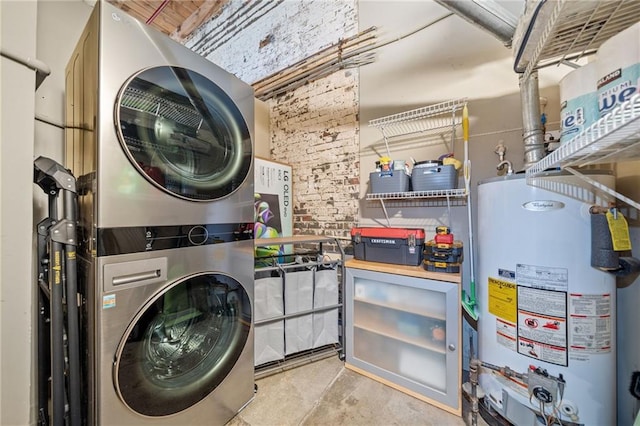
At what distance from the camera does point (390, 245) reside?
1704 millimetres

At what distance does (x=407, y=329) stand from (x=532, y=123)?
141 centimetres

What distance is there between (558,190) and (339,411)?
1.62 metres

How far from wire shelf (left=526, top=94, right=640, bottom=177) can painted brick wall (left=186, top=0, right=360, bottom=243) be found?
1.52 metres

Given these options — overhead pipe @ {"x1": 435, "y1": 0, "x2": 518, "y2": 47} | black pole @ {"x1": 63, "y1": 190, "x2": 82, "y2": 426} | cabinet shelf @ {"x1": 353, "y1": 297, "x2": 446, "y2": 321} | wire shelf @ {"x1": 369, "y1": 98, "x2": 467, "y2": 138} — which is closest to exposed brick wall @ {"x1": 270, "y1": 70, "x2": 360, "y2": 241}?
wire shelf @ {"x1": 369, "y1": 98, "x2": 467, "y2": 138}

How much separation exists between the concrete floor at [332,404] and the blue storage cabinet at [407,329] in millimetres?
78

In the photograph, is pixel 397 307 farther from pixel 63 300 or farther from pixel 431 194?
pixel 63 300

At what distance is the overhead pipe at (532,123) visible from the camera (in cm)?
124

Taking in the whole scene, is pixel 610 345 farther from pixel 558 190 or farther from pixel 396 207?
pixel 396 207

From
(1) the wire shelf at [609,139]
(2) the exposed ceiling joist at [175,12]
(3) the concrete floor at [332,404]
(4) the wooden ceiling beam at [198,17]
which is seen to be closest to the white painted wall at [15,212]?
(3) the concrete floor at [332,404]

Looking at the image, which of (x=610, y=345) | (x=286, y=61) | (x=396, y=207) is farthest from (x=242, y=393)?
(x=286, y=61)

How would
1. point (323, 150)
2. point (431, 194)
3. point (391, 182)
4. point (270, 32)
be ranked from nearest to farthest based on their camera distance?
point (431, 194), point (391, 182), point (323, 150), point (270, 32)

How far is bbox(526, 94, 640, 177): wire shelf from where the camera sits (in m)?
0.53

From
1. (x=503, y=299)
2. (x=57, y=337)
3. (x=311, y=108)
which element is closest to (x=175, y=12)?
(x=311, y=108)

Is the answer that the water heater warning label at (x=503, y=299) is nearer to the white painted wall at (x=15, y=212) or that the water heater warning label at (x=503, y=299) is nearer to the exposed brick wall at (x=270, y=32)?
the white painted wall at (x=15, y=212)
